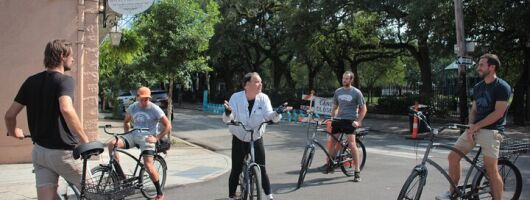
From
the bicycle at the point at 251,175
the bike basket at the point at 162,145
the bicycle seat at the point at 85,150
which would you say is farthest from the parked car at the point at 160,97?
the bicycle seat at the point at 85,150

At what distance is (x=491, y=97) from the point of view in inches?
238

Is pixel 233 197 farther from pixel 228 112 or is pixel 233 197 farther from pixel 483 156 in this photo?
pixel 483 156

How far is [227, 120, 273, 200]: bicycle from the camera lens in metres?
6.11

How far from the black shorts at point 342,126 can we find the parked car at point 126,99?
56.3ft

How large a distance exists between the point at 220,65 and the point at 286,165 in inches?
1548

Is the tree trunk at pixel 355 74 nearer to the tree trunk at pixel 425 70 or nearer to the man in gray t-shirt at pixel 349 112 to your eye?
the tree trunk at pixel 425 70

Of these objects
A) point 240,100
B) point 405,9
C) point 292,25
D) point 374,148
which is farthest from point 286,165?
point 292,25

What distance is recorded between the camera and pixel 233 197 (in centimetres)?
654

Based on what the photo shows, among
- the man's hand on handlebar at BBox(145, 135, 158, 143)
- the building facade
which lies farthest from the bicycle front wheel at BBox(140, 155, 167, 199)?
the building facade

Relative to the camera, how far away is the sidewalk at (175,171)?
315 inches

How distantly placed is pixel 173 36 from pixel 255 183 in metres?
9.45

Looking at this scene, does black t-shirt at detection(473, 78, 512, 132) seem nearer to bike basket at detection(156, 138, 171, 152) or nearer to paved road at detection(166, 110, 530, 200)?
paved road at detection(166, 110, 530, 200)

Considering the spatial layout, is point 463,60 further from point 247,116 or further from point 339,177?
point 247,116

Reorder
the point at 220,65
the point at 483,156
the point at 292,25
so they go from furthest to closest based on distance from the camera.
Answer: the point at 220,65, the point at 292,25, the point at 483,156
